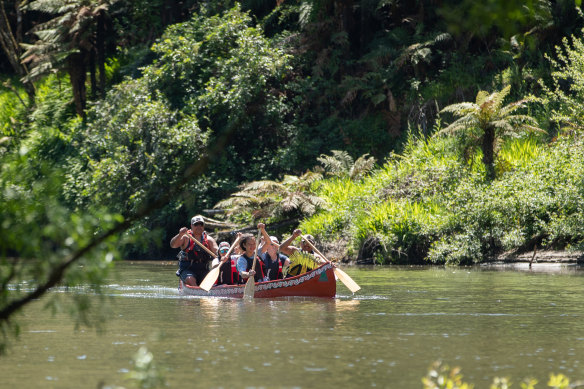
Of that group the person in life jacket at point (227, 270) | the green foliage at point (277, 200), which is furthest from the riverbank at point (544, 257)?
the person in life jacket at point (227, 270)

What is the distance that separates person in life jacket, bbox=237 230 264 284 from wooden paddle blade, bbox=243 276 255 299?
1.12 ft

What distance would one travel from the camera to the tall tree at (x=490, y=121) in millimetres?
22594

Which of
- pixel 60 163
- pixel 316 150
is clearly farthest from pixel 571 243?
pixel 60 163

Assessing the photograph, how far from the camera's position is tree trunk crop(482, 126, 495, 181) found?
77.5 feet

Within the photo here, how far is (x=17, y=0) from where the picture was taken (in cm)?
4059

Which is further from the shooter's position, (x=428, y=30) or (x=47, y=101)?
(x=47, y=101)

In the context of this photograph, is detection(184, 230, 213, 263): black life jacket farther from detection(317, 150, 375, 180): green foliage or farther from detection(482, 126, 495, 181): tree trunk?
detection(317, 150, 375, 180): green foliage

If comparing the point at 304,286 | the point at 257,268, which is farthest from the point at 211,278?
the point at 304,286

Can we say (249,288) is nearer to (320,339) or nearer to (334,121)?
(320,339)

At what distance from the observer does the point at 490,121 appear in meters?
22.9

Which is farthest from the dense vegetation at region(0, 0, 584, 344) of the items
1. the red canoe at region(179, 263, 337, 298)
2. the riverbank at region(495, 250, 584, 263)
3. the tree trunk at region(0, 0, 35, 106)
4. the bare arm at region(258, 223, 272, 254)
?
the red canoe at region(179, 263, 337, 298)

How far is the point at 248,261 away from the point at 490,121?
921 cm

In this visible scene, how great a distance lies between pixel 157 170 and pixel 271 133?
→ 14.2 feet

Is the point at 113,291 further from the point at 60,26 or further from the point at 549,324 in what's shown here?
the point at 60,26
